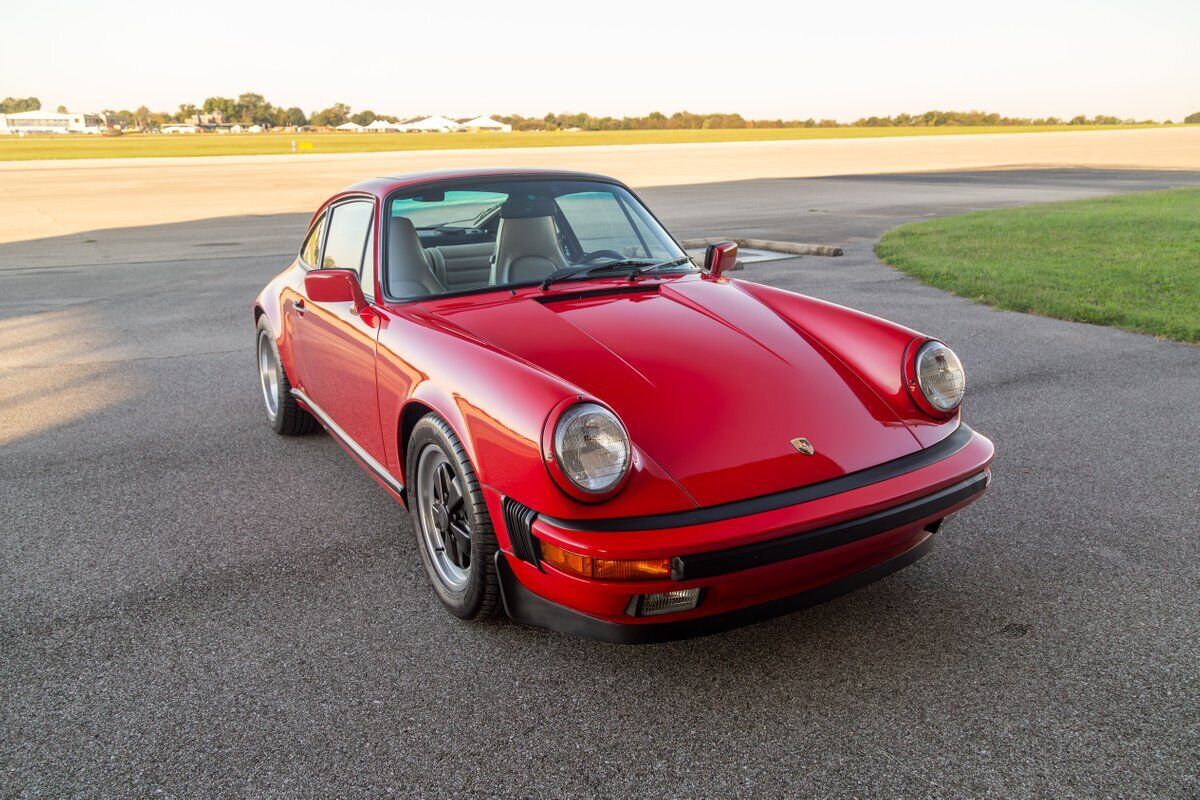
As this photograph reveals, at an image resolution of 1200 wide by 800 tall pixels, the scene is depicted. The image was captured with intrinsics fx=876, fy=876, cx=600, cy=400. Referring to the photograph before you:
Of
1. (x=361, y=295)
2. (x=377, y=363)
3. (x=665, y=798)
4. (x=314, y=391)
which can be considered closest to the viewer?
(x=665, y=798)

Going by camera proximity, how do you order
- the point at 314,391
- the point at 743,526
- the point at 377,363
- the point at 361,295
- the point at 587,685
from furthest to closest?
the point at 314,391
the point at 361,295
the point at 377,363
the point at 587,685
the point at 743,526

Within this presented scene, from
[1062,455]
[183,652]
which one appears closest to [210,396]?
[183,652]

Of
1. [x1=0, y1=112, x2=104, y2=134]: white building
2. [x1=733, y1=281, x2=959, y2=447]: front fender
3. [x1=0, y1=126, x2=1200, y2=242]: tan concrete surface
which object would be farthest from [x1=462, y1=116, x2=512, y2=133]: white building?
[x1=733, y1=281, x2=959, y2=447]: front fender

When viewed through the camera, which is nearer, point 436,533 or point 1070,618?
point 1070,618

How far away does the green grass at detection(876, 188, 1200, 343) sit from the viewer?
24.2 ft

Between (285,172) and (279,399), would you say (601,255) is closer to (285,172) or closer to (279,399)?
(279,399)

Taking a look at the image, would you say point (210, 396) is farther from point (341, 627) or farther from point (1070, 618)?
point (1070, 618)

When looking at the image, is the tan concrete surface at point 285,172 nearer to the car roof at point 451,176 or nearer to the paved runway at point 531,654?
the car roof at point 451,176

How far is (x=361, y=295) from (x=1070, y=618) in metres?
2.84

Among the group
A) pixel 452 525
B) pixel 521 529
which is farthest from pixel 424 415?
pixel 521 529

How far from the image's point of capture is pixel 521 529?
7.95ft

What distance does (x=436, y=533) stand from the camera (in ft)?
10.1

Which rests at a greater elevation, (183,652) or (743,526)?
(743,526)

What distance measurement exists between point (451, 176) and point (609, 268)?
86 centimetres
